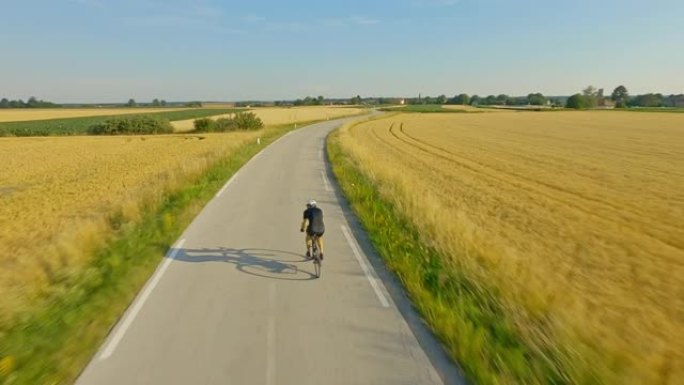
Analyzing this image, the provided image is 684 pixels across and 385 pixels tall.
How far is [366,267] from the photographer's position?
24.2ft

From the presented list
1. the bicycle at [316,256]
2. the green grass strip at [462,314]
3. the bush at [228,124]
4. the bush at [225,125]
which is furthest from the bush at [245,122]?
the bicycle at [316,256]

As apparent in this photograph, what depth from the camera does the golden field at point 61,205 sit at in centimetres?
708

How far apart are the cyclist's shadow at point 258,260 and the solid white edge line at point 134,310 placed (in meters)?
0.40

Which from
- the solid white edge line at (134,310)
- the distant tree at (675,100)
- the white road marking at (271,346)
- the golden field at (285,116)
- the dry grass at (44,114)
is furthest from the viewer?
the distant tree at (675,100)

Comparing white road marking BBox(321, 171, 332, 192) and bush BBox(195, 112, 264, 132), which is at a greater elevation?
bush BBox(195, 112, 264, 132)

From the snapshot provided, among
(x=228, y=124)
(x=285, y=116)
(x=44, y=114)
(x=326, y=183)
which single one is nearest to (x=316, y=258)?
(x=326, y=183)

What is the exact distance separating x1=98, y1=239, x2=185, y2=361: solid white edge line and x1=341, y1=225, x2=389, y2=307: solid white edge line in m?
3.50

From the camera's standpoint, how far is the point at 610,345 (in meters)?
4.90

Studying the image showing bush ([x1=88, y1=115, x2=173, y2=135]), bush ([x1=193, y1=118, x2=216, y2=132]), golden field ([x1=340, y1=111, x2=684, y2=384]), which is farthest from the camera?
bush ([x1=88, y1=115, x2=173, y2=135])

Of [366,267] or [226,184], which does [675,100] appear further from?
[366,267]

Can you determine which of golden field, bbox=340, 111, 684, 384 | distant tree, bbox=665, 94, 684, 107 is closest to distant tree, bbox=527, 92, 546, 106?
distant tree, bbox=665, 94, 684, 107

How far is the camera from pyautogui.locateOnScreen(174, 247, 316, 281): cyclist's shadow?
7137 mm

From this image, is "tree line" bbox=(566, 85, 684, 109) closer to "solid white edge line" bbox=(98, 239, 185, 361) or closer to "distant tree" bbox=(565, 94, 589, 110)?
"distant tree" bbox=(565, 94, 589, 110)

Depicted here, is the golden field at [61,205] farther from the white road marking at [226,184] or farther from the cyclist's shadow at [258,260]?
the cyclist's shadow at [258,260]
